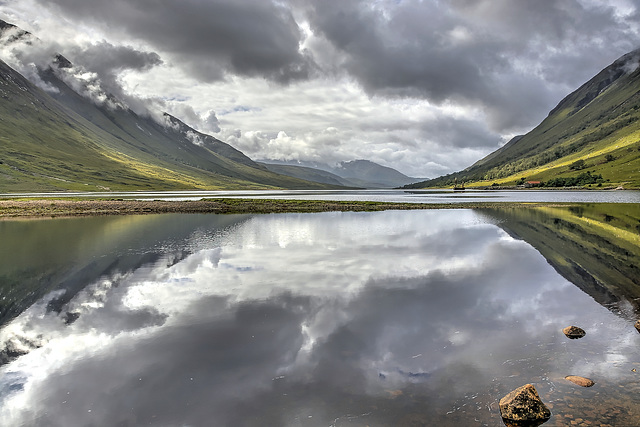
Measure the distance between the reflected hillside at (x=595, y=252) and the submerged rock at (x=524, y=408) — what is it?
50.2 ft

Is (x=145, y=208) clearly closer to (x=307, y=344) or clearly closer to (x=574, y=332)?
(x=307, y=344)

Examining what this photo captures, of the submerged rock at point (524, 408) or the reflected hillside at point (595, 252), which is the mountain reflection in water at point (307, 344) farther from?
the reflected hillside at point (595, 252)

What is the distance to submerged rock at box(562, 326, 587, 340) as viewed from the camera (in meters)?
Answer: 18.2

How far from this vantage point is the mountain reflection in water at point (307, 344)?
12.4m

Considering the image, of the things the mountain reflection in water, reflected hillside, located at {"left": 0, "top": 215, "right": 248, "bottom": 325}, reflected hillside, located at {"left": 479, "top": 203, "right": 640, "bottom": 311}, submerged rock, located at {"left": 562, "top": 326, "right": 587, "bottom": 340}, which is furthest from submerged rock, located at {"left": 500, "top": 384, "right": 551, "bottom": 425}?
reflected hillside, located at {"left": 0, "top": 215, "right": 248, "bottom": 325}

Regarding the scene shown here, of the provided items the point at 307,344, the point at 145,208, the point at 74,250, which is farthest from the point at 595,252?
the point at 145,208

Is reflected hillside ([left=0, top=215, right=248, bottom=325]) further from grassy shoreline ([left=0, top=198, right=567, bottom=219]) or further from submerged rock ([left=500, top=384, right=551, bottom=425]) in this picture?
submerged rock ([left=500, top=384, right=551, bottom=425])

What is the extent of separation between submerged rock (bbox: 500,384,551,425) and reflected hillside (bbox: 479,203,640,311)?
15294 millimetres

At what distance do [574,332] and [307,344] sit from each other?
13.1 metres

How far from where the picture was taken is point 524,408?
1163 cm

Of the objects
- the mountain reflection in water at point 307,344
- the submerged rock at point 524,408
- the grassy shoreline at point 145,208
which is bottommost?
the grassy shoreline at point 145,208

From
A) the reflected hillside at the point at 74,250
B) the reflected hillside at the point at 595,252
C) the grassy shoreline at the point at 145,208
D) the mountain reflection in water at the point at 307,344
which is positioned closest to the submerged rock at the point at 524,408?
the mountain reflection in water at the point at 307,344

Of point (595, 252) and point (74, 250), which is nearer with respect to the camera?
point (595, 252)

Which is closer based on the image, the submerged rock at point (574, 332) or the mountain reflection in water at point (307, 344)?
the mountain reflection in water at point (307, 344)
